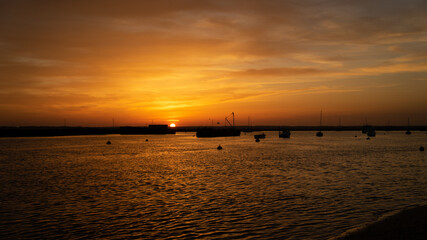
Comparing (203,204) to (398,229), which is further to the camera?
(203,204)

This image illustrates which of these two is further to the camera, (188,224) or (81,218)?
(81,218)

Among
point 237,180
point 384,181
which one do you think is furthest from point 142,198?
point 384,181

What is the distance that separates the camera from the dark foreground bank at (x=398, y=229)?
568 inches

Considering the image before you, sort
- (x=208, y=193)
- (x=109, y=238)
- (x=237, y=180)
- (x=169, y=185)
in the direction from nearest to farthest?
1. (x=109, y=238)
2. (x=208, y=193)
3. (x=169, y=185)
4. (x=237, y=180)

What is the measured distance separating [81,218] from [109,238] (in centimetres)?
502

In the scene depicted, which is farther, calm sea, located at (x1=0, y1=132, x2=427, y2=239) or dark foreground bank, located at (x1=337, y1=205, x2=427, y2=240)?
calm sea, located at (x1=0, y1=132, x2=427, y2=239)

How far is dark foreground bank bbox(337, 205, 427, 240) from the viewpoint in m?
14.4

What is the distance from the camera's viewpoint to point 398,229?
51.1 feet

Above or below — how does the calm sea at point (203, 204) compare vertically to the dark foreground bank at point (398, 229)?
below

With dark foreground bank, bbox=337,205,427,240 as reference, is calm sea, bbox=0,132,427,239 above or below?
below

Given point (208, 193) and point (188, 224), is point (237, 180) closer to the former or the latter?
point (208, 193)

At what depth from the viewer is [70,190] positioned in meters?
31.8

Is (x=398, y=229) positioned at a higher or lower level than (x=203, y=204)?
higher

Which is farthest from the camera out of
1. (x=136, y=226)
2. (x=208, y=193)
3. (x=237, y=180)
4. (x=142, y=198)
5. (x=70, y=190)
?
(x=237, y=180)
